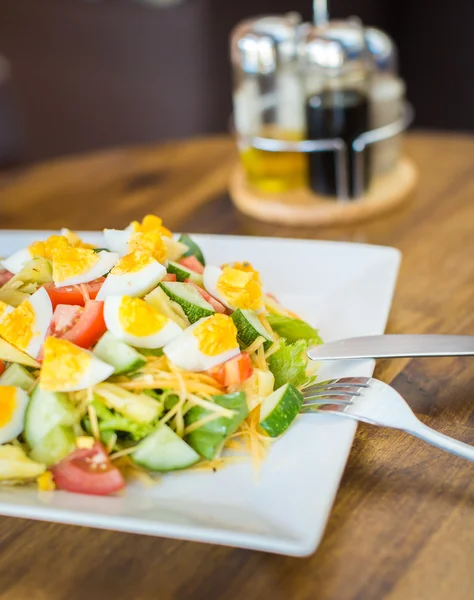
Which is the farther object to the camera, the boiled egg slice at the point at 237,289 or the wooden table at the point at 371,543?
the boiled egg slice at the point at 237,289

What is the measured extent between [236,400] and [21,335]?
1.59ft

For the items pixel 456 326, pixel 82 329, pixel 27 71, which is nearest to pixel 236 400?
pixel 82 329

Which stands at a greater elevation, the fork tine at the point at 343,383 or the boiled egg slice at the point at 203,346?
the boiled egg slice at the point at 203,346

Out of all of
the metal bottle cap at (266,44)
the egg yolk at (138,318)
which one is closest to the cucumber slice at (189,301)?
the egg yolk at (138,318)

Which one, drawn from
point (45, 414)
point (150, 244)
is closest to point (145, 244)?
point (150, 244)

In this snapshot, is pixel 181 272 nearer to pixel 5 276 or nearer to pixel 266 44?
pixel 5 276

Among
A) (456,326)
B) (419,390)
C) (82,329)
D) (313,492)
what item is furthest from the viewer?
(456,326)

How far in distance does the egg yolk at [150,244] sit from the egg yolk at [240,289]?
6.0 inches

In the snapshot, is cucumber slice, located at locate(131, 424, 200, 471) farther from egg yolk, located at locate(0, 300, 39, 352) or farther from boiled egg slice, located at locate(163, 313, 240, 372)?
egg yolk, located at locate(0, 300, 39, 352)

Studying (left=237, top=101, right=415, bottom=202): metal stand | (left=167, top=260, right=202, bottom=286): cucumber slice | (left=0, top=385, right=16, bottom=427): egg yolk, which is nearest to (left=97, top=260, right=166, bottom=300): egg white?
(left=167, top=260, right=202, bottom=286): cucumber slice

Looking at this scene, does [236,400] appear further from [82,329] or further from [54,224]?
[54,224]

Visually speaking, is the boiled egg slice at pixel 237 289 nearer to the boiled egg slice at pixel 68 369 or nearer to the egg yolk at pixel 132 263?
the egg yolk at pixel 132 263

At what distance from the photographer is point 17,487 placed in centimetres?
143

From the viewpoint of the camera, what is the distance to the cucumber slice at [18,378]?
1.57 metres
